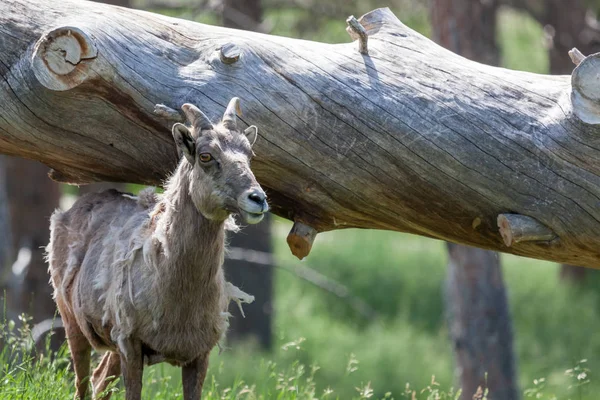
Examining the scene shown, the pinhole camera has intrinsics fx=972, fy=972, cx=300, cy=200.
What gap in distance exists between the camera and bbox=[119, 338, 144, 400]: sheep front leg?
4.92 meters

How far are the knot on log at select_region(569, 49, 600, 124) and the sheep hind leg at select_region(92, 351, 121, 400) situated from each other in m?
3.00

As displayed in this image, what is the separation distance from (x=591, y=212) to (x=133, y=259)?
2337 mm

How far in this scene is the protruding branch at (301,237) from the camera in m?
5.22

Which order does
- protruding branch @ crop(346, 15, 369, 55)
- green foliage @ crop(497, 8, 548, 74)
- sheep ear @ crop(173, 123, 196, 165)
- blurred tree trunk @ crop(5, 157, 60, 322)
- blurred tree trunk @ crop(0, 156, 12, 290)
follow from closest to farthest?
sheep ear @ crop(173, 123, 196, 165)
protruding branch @ crop(346, 15, 369, 55)
blurred tree trunk @ crop(0, 156, 12, 290)
blurred tree trunk @ crop(5, 157, 60, 322)
green foliage @ crop(497, 8, 548, 74)

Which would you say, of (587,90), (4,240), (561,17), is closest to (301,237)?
(587,90)

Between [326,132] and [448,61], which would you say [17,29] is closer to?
[326,132]

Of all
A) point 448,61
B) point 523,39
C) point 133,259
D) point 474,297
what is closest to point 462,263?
point 474,297

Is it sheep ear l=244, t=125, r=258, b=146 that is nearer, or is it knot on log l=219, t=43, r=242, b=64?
sheep ear l=244, t=125, r=258, b=146

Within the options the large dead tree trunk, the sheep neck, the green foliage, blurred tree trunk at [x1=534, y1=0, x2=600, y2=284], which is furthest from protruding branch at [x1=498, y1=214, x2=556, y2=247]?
the green foliage

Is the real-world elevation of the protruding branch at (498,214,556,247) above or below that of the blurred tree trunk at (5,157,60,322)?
above

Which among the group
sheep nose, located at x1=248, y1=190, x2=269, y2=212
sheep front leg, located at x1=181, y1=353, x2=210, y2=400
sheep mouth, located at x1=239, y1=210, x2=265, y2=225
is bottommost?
sheep front leg, located at x1=181, y1=353, x2=210, y2=400

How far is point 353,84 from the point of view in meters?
5.11

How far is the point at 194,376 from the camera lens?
5051 millimetres

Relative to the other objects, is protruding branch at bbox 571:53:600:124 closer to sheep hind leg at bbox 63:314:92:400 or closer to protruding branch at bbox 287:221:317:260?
protruding branch at bbox 287:221:317:260
